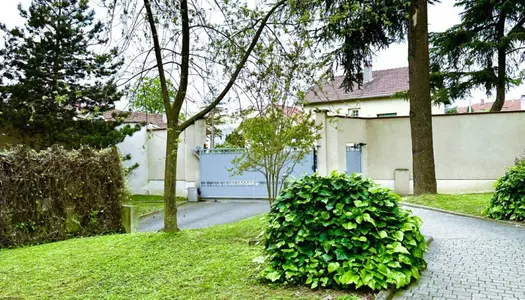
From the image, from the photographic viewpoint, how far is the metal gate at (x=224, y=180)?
1359 centimetres

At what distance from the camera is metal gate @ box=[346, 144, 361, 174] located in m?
A: 13.5

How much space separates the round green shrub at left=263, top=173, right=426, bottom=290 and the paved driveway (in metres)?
6.14

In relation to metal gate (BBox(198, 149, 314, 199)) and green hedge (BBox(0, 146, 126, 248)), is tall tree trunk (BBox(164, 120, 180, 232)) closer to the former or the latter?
green hedge (BBox(0, 146, 126, 248))

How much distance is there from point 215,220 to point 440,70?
1032 cm

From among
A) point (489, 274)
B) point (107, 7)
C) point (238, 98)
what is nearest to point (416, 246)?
point (489, 274)

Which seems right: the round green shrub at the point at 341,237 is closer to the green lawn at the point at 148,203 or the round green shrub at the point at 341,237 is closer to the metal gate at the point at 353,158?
the green lawn at the point at 148,203

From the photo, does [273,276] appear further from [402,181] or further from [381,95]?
[381,95]

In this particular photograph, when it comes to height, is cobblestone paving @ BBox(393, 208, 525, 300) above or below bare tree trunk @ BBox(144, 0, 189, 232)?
below

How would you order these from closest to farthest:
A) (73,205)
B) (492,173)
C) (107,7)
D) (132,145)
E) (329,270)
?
(329,270), (107,7), (73,205), (492,173), (132,145)

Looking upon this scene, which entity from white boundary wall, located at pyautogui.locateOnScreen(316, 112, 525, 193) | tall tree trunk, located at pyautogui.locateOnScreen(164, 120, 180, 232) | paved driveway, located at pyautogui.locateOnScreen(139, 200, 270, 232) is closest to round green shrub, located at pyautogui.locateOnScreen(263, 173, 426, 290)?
tall tree trunk, located at pyautogui.locateOnScreen(164, 120, 180, 232)

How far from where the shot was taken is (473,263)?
4.44m

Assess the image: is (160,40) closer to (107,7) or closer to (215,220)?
(107,7)

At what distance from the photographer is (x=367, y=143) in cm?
1388

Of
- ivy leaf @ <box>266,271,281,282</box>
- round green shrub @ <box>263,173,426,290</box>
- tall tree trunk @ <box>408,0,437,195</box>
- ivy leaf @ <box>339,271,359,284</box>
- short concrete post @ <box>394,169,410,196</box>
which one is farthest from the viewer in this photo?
short concrete post @ <box>394,169,410,196</box>
